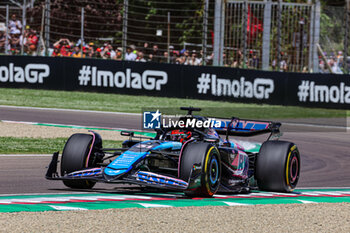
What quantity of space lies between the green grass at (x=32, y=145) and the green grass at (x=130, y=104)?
22.3 ft

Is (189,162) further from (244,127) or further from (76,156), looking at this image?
(244,127)

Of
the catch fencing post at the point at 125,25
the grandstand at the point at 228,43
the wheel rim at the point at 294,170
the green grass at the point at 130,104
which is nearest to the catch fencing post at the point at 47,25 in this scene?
the grandstand at the point at 228,43

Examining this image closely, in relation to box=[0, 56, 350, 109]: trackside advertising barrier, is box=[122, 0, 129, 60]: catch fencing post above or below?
above

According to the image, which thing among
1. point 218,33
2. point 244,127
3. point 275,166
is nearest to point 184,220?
point 275,166

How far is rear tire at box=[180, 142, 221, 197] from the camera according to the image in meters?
8.20

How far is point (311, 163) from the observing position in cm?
1289

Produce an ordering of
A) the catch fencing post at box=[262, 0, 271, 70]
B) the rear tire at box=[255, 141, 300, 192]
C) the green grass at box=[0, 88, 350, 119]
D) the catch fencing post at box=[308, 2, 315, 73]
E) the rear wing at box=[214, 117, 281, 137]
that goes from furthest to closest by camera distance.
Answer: the catch fencing post at box=[308, 2, 315, 73] < the catch fencing post at box=[262, 0, 271, 70] < the green grass at box=[0, 88, 350, 119] < the rear wing at box=[214, 117, 281, 137] < the rear tire at box=[255, 141, 300, 192]

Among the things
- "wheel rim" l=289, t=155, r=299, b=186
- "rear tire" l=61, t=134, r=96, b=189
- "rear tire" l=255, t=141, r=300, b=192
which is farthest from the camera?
"wheel rim" l=289, t=155, r=299, b=186

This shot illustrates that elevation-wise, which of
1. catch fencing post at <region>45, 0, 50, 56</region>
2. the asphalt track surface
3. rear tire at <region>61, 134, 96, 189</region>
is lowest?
the asphalt track surface

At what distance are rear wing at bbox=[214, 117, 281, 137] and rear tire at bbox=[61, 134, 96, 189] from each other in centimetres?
198

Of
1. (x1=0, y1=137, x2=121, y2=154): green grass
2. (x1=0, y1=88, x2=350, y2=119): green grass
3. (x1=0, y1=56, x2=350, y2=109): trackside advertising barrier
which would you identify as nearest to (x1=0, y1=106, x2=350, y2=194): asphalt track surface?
(x1=0, y1=137, x2=121, y2=154): green grass

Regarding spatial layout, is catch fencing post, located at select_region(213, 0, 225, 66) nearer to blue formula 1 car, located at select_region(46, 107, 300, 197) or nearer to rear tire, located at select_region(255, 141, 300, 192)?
blue formula 1 car, located at select_region(46, 107, 300, 197)

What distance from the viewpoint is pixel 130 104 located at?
22594 millimetres

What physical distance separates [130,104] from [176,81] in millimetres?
1714
